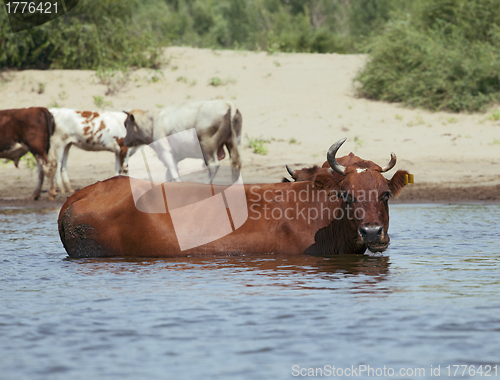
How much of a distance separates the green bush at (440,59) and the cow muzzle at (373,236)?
40.3ft

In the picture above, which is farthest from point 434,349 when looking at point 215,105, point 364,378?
point 215,105

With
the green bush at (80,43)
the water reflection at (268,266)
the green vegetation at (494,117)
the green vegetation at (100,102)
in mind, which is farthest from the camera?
the green bush at (80,43)

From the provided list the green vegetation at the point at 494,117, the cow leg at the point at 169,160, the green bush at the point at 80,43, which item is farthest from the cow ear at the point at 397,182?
the green bush at the point at 80,43

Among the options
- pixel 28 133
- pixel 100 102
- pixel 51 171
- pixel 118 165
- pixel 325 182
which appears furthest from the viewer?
pixel 100 102

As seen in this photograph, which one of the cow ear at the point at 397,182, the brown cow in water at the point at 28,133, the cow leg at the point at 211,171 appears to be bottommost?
the cow leg at the point at 211,171

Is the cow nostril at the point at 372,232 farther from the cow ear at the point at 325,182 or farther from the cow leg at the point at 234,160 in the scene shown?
the cow leg at the point at 234,160

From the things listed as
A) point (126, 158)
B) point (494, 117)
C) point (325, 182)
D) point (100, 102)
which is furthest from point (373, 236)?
point (100, 102)

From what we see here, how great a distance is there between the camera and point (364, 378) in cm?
390

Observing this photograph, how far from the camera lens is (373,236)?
21.6 feet

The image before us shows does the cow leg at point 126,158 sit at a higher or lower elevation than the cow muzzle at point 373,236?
higher

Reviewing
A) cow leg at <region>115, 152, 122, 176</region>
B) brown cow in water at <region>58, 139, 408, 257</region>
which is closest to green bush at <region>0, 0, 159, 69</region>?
cow leg at <region>115, 152, 122, 176</region>

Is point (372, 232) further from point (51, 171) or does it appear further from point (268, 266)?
point (51, 171)

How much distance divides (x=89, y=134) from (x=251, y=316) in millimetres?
11962

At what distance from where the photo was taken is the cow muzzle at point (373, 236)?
657 centimetres
